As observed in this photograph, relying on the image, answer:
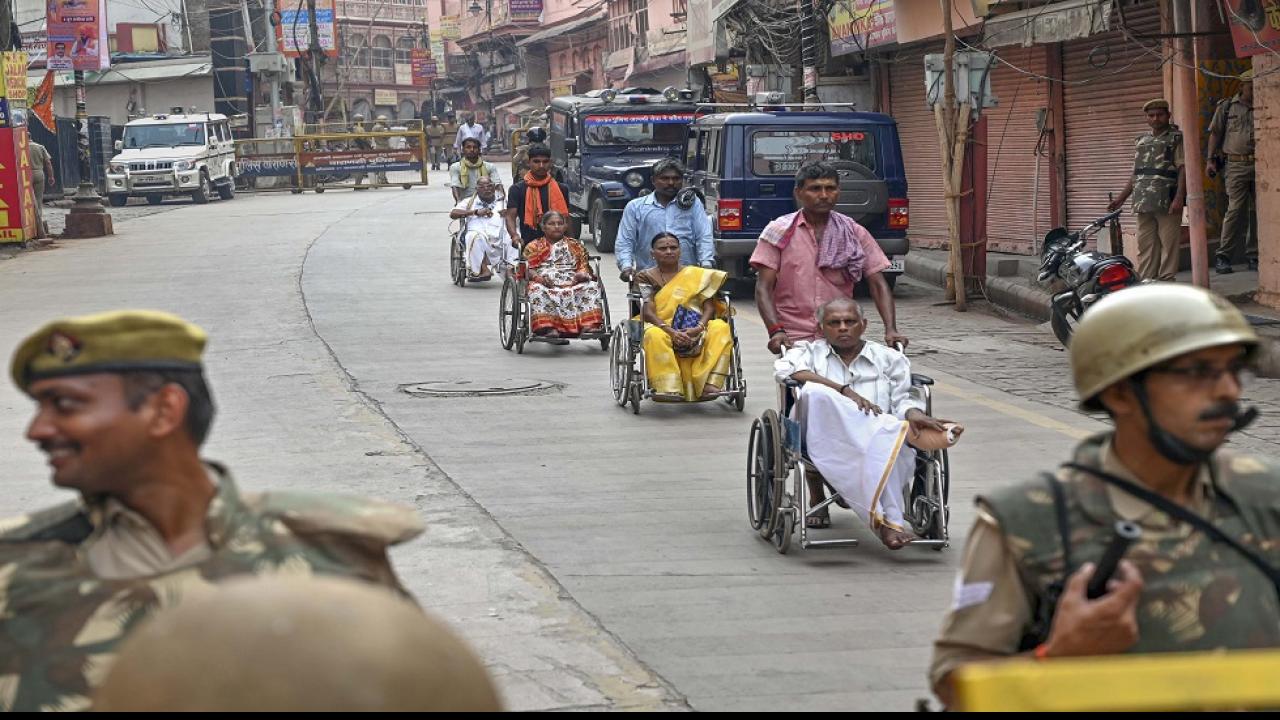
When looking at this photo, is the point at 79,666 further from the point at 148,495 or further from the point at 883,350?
the point at 883,350

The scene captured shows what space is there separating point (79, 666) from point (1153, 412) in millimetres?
1645

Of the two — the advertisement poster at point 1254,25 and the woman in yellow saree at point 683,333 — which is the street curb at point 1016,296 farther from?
the woman in yellow saree at point 683,333

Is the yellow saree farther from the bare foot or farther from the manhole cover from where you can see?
the bare foot

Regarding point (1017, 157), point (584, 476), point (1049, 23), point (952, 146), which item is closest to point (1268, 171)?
point (952, 146)

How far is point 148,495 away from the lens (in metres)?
2.73

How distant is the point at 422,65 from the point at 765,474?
9406cm

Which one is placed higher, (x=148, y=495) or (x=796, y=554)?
(x=148, y=495)

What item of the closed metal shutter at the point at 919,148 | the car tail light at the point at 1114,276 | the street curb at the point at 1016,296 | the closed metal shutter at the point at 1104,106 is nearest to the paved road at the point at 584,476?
the street curb at the point at 1016,296

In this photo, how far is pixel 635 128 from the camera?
83.5ft

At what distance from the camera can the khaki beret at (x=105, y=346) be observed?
271 centimetres

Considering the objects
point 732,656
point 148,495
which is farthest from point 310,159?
point 148,495

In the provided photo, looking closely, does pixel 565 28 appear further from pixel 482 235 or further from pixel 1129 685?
pixel 1129 685

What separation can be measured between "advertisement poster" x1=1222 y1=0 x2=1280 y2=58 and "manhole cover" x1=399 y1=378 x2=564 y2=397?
579cm

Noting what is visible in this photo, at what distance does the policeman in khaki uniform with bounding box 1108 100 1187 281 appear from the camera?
15711mm
